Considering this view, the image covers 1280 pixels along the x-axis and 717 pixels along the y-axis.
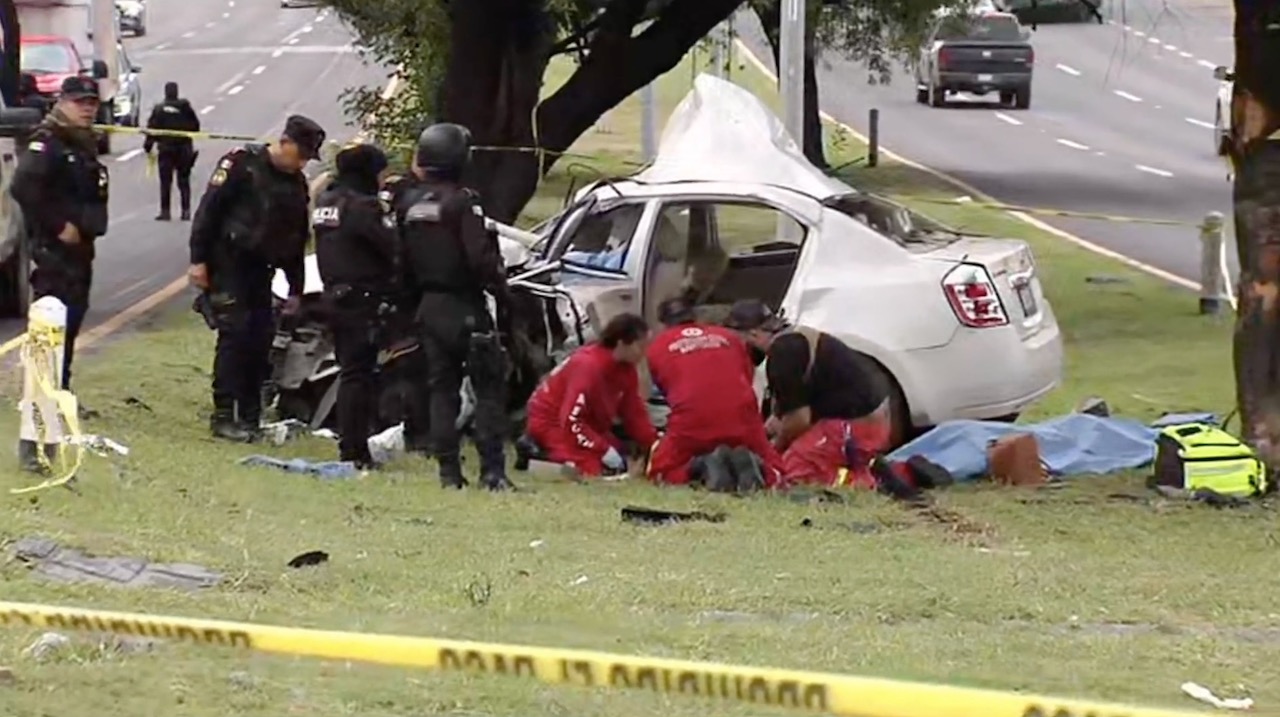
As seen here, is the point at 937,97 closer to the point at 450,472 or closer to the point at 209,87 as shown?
the point at 209,87

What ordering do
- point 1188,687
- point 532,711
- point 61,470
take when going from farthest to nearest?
point 61,470, point 1188,687, point 532,711

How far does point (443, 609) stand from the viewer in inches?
273

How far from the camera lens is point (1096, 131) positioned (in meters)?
42.8

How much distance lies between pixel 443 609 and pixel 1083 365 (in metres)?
9.88

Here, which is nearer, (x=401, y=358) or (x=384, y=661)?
(x=384, y=661)

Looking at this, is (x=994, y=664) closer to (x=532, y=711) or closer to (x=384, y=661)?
(x=532, y=711)

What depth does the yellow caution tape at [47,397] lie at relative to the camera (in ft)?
27.8

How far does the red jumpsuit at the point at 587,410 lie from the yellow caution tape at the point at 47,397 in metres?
2.62

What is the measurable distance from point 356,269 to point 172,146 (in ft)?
48.3

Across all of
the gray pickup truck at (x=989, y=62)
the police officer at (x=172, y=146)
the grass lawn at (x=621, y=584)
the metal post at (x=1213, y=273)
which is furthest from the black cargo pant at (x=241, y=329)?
the gray pickup truck at (x=989, y=62)

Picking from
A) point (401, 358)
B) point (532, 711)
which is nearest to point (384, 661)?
point (532, 711)

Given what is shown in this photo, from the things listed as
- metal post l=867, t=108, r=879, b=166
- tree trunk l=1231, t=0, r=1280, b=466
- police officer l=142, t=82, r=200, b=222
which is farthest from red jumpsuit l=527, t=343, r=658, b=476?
metal post l=867, t=108, r=879, b=166

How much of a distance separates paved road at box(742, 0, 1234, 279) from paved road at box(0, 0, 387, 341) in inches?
362

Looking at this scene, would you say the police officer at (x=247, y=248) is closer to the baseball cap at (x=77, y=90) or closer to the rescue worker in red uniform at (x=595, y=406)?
the baseball cap at (x=77, y=90)
